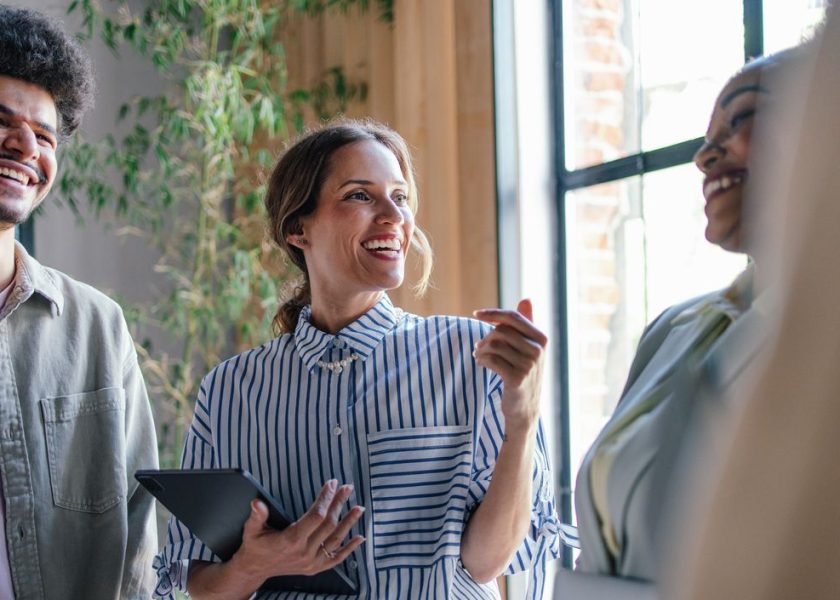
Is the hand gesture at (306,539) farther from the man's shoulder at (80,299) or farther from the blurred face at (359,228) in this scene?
the man's shoulder at (80,299)

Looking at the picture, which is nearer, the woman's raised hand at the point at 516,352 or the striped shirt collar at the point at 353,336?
the woman's raised hand at the point at 516,352

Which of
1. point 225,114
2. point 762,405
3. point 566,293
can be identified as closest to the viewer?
point 762,405

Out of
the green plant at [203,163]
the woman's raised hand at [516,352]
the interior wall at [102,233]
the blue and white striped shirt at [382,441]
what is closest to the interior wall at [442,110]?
the green plant at [203,163]

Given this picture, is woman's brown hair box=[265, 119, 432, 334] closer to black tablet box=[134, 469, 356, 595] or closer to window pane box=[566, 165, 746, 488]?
black tablet box=[134, 469, 356, 595]

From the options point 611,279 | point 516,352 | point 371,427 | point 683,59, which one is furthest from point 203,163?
point 516,352

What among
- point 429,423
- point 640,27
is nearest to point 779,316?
point 429,423

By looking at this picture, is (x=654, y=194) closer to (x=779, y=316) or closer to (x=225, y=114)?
(x=225, y=114)

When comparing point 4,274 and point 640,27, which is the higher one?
point 640,27

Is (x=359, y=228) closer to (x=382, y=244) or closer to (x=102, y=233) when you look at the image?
(x=382, y=244)

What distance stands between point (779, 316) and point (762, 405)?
0.04 metres

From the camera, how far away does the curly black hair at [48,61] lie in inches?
67.5

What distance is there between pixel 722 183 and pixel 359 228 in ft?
3.85

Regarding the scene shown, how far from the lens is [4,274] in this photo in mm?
1772

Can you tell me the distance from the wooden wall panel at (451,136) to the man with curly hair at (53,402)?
133 centimetres
